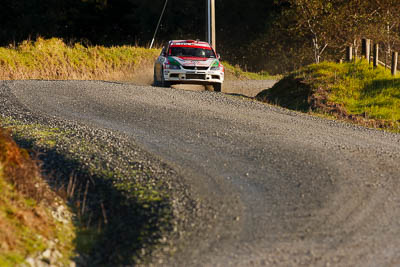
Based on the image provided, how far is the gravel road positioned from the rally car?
4482 mm

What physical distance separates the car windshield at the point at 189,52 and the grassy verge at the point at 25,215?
13.8 metres

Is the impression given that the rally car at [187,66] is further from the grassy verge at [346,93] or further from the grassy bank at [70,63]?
the grassy bank at [70,63]

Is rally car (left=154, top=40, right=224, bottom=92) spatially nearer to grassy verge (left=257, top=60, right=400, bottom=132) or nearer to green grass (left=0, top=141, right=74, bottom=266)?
grassy verge (left=257, top=60, right=400, bottom=132)

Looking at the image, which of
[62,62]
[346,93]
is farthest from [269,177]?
[62,62]

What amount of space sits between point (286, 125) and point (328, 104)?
4168 millimetres

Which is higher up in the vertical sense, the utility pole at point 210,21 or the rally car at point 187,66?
the utility pole at point 210,21

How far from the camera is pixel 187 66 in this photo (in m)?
20.9

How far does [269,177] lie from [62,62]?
18865 millimetres

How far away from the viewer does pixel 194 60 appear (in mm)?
21156

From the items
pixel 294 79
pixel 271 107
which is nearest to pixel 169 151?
pixel 271 107

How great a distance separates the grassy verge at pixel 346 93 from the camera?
1669 centimetres

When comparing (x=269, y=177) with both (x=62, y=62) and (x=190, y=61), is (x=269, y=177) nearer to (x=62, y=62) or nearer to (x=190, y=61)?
(x=190, y=61)

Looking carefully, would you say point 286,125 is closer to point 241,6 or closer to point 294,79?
point 294,79

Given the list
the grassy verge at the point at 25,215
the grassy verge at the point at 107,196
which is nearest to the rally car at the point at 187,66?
the grassy verge at the point at 107,196
